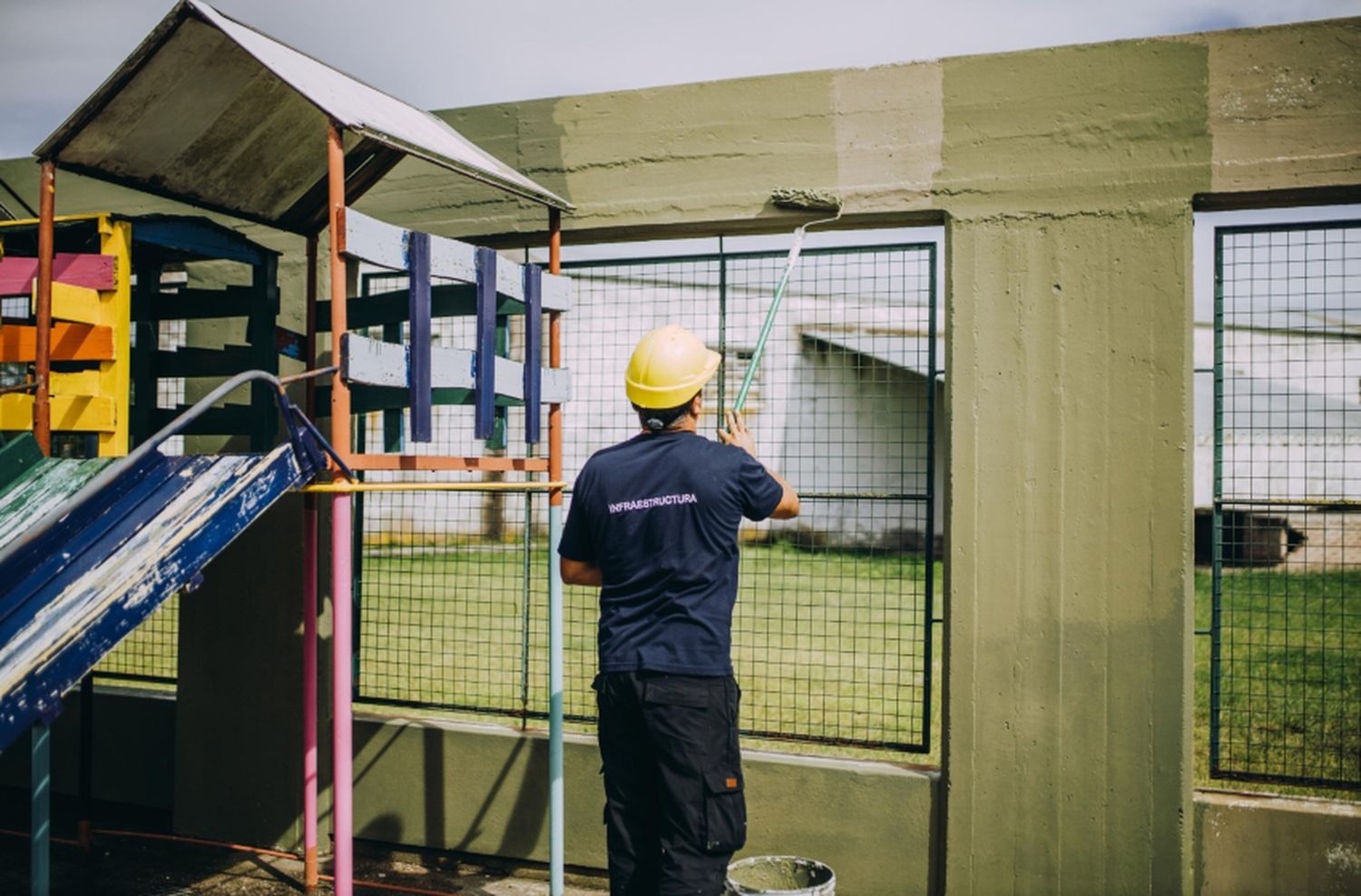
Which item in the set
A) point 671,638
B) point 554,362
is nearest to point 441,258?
point 554,362

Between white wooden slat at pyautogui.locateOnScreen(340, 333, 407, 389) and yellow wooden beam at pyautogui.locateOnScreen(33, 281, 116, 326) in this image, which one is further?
yellow wooden beam at pyautogui.locateOnScreen(33, 281, 116, 326)

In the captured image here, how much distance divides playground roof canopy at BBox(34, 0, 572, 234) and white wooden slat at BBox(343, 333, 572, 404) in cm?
68

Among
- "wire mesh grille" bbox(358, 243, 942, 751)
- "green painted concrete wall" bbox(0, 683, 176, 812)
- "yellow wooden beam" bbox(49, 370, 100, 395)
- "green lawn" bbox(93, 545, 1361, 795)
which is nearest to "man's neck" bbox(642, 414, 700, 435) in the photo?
"wire mesh grille" bbox(358, 243, 942, 751)

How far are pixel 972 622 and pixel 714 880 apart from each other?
181 cm

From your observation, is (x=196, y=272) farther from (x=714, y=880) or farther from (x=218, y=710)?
(x=714, y=880)

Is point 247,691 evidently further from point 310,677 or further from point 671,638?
point 671,638

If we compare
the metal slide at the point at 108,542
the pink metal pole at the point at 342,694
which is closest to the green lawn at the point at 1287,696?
the pink metal pole at the point at 342,694

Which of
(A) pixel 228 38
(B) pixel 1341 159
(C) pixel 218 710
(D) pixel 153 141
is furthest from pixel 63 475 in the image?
(B) pixel 1341 159

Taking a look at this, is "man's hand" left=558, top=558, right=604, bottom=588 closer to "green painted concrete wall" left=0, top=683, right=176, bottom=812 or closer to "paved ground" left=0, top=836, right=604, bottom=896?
"paved ground" left=0, top=836, right=604, bottom=896

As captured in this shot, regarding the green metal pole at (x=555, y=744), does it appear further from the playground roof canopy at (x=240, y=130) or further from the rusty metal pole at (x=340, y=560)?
the playground roof canopy at (x=240, y=130)

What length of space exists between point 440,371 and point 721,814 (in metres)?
1.87

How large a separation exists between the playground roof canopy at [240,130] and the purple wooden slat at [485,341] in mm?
332

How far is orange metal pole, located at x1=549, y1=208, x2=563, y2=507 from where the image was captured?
451cm

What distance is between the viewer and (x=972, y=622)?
175 inches
